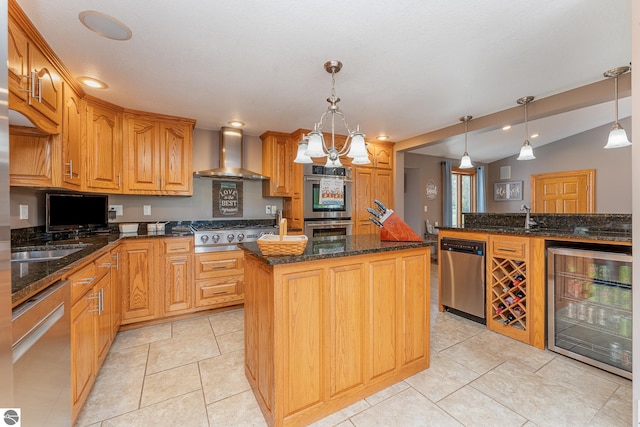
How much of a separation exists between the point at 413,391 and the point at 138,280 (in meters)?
2.66

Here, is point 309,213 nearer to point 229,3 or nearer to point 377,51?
point 377,51

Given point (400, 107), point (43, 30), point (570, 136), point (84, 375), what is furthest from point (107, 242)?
point (570, 136)

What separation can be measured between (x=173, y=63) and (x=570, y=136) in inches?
298

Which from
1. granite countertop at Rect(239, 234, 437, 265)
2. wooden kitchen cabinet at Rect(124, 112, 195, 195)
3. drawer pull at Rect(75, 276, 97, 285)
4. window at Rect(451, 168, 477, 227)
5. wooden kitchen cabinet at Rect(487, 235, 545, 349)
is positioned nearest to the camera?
granite countertop at Rect(239, 234, 437, 265)

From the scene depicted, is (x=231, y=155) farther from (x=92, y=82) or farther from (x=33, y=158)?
(x=33, y=158)

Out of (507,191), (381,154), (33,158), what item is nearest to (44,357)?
(33,158)

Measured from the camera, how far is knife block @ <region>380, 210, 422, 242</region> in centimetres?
200

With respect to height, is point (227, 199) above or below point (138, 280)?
above

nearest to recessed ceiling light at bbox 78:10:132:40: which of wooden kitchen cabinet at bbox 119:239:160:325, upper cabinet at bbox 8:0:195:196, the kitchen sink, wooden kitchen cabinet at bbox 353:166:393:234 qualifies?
upper cabinet at bbox 8:0:195:196

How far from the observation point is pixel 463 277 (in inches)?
113

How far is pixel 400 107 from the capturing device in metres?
2.93

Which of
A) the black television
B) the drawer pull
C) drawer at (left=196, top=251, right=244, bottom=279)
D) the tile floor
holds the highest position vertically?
the black television

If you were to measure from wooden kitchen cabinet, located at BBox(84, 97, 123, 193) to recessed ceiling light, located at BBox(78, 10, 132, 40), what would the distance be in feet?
4.12

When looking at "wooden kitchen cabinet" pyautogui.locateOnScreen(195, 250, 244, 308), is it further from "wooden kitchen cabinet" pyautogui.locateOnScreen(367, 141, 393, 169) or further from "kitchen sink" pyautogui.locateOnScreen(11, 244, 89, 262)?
"wooden kitchen cabinet" pyautogui.locateOnScreen(367, 141, 393, 169)
